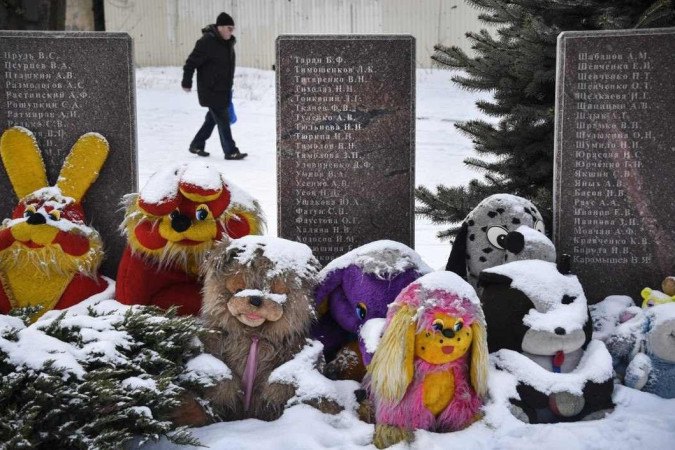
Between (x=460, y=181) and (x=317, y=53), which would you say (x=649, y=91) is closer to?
(x=317, y=53)

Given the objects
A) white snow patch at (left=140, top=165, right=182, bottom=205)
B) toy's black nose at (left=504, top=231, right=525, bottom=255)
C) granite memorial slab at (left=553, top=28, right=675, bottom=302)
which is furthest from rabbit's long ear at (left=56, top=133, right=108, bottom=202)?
granite memorial slab at (left=553, top=28, right=675, bottom=302)

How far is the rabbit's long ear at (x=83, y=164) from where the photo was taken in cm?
484

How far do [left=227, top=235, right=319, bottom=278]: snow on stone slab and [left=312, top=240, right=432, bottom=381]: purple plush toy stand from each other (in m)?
0.23

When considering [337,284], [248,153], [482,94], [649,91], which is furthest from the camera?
[482,94]

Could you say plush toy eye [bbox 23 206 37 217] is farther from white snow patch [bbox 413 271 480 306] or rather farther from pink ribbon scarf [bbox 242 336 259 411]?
white snow patch [bbox 413 271 480 306]

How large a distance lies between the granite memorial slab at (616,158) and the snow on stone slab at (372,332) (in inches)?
64.8

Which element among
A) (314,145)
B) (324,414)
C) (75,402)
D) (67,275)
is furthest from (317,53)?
(75,402)

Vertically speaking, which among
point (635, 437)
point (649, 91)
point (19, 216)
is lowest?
point (635, 437)

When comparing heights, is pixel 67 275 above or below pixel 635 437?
above

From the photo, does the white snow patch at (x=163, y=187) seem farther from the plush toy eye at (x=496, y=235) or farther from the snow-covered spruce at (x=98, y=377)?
Result: the plush toy eye at (x=496, y=235)

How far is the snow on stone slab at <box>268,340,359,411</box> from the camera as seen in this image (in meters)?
3.50

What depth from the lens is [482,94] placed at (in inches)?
635

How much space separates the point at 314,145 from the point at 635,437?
8.08 ft

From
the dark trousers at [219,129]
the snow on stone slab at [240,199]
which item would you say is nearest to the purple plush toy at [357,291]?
the snow on stone slab at [240,199]
